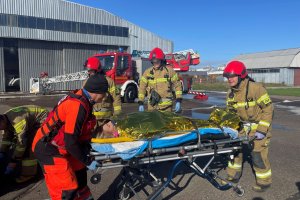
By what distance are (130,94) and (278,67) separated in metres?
39.0

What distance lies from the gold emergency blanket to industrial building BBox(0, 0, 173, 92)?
22982mm

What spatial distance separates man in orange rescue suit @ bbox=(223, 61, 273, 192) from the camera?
4246mm

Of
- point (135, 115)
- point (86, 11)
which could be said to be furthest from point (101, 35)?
point (135, 115)

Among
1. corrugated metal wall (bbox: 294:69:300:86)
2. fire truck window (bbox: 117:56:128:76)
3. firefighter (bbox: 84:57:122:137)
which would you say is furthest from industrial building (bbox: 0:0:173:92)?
corrugated metal wall (bbox: 294:69:300:86)

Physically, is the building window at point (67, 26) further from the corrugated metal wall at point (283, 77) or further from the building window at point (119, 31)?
the corrugated metal wall at point (283, 77)

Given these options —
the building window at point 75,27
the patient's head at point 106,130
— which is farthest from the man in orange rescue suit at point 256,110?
the building window at point 75,27

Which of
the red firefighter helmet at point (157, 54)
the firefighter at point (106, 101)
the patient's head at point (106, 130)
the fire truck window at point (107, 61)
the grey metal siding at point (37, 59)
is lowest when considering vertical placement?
the patient's head at point (106, 130)

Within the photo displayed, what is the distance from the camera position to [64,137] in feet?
8.97

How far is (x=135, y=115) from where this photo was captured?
415cm

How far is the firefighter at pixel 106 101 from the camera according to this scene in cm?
532

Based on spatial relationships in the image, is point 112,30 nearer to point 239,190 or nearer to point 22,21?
point 22,21

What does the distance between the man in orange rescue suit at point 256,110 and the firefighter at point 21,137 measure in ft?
9.39

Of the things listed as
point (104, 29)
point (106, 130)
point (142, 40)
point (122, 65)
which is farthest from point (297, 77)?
point (106, 130)

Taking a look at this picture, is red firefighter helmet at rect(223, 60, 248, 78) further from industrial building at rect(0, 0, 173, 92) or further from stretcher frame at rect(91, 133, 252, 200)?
industrial building at rect(0, 0, 173, 92)
